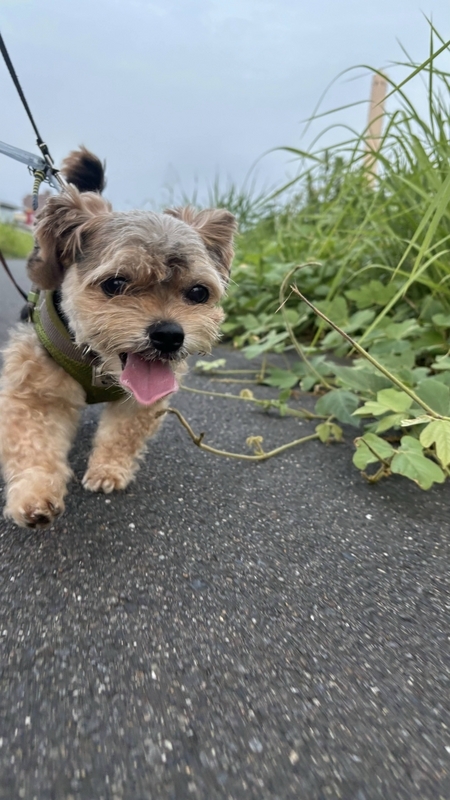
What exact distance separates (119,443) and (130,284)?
2.08 ft

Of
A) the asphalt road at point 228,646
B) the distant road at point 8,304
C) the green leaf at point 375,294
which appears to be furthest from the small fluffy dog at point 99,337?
the distant road at point 8,304

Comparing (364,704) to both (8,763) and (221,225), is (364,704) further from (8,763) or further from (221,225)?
(221,225)

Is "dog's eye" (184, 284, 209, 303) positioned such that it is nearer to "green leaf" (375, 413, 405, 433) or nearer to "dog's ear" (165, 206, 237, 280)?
"dog's ear" (165, 206, 237, 280)

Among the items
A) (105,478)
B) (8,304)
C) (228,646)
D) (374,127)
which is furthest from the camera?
(8,304)

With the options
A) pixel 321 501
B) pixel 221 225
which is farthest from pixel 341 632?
pixel 221 225

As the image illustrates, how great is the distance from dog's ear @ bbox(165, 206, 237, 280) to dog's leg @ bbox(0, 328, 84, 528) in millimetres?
777

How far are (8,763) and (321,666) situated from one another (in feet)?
2.06

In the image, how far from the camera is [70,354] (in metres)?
1.89

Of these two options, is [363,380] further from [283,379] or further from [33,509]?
[33,509]

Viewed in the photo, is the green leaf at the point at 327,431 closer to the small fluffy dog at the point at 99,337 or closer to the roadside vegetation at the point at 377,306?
the roadside vegetation at the point at 377,306

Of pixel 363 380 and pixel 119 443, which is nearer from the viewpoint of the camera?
pixel 119 443

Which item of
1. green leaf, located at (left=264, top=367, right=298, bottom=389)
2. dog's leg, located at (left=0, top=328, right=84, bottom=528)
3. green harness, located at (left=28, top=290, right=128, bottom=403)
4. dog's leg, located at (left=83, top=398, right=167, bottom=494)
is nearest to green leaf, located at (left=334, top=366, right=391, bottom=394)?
green leaf, located at (left=264, top=367, right=298, bottom=389)

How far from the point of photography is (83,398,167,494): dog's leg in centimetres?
189

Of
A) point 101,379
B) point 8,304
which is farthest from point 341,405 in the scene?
point 8,304
